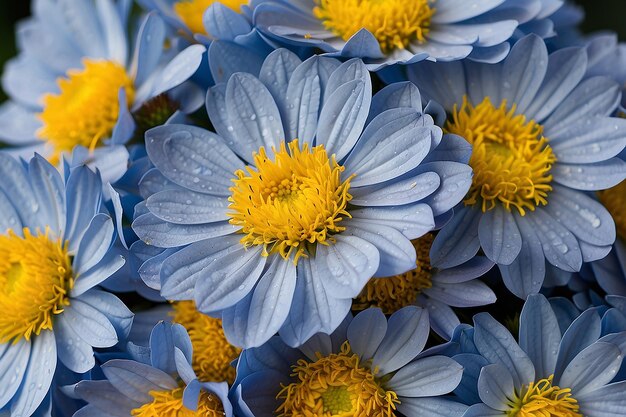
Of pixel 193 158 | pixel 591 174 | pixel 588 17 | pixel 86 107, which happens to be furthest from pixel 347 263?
pixel 588 17

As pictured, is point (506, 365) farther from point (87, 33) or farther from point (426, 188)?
point (87, 33)

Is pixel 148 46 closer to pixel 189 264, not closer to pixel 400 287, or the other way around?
pixel 189 264

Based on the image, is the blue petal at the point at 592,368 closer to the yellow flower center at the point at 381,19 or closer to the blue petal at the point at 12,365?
the yellow flower center at the point at 381,19

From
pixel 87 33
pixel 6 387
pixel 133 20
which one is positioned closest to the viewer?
pixel 6 387

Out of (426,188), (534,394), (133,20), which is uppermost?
(426,188)

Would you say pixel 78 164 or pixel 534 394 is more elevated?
pixel 78 164

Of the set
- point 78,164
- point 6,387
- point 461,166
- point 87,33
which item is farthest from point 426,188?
point 87,33
